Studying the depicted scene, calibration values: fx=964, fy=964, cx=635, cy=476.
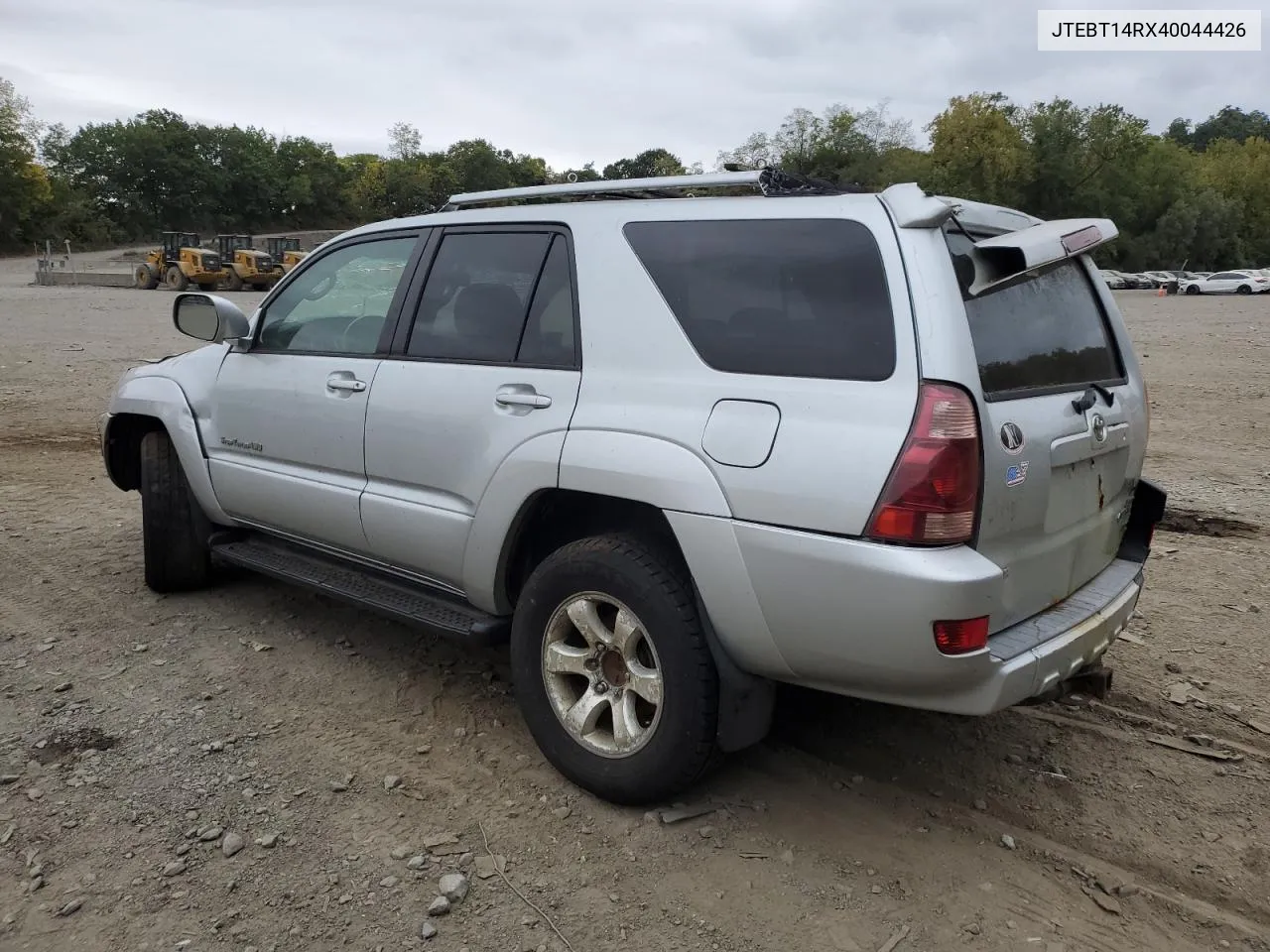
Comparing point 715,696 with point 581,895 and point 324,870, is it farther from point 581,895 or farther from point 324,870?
point 324,870

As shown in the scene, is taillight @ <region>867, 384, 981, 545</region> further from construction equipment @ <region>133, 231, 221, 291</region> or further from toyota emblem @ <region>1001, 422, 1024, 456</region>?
construction equipment @ <region>133, 231, 221, 291</region>

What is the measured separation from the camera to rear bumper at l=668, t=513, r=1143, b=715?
2.38 metres

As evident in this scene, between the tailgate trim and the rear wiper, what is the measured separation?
57cm

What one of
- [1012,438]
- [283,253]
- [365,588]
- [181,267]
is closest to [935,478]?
[1012,438]

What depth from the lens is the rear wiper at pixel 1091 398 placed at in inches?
113

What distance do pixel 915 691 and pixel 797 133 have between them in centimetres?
8047

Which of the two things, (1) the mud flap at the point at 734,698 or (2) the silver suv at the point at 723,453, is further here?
(1) the mud flap at the point at 734,698

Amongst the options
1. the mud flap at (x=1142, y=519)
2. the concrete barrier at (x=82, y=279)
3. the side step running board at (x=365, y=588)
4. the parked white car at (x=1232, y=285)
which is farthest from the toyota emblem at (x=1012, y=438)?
the parked white car at (x=1232, y=285)

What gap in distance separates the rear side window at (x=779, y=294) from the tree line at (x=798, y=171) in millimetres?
52160

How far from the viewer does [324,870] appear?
272 centimetres

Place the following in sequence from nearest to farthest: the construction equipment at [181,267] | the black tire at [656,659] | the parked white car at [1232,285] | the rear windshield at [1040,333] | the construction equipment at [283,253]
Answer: the rear windshield at [1040,333] < the black tire at [656,659] < the construction equipment at [181,267] < the construction equipment at [283,253] < the parked white car at [1232,285]

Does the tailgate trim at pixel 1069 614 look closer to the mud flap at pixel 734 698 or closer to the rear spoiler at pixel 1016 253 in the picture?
the mud flap at pixel 734 698

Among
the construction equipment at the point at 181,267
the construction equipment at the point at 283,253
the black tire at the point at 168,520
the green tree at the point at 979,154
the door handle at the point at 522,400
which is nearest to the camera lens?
the door handle at the point at 522,400

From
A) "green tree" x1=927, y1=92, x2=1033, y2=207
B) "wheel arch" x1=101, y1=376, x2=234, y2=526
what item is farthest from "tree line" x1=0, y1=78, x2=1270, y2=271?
"wheel arch" x1=101, y1=376, x2=234, y2=526
